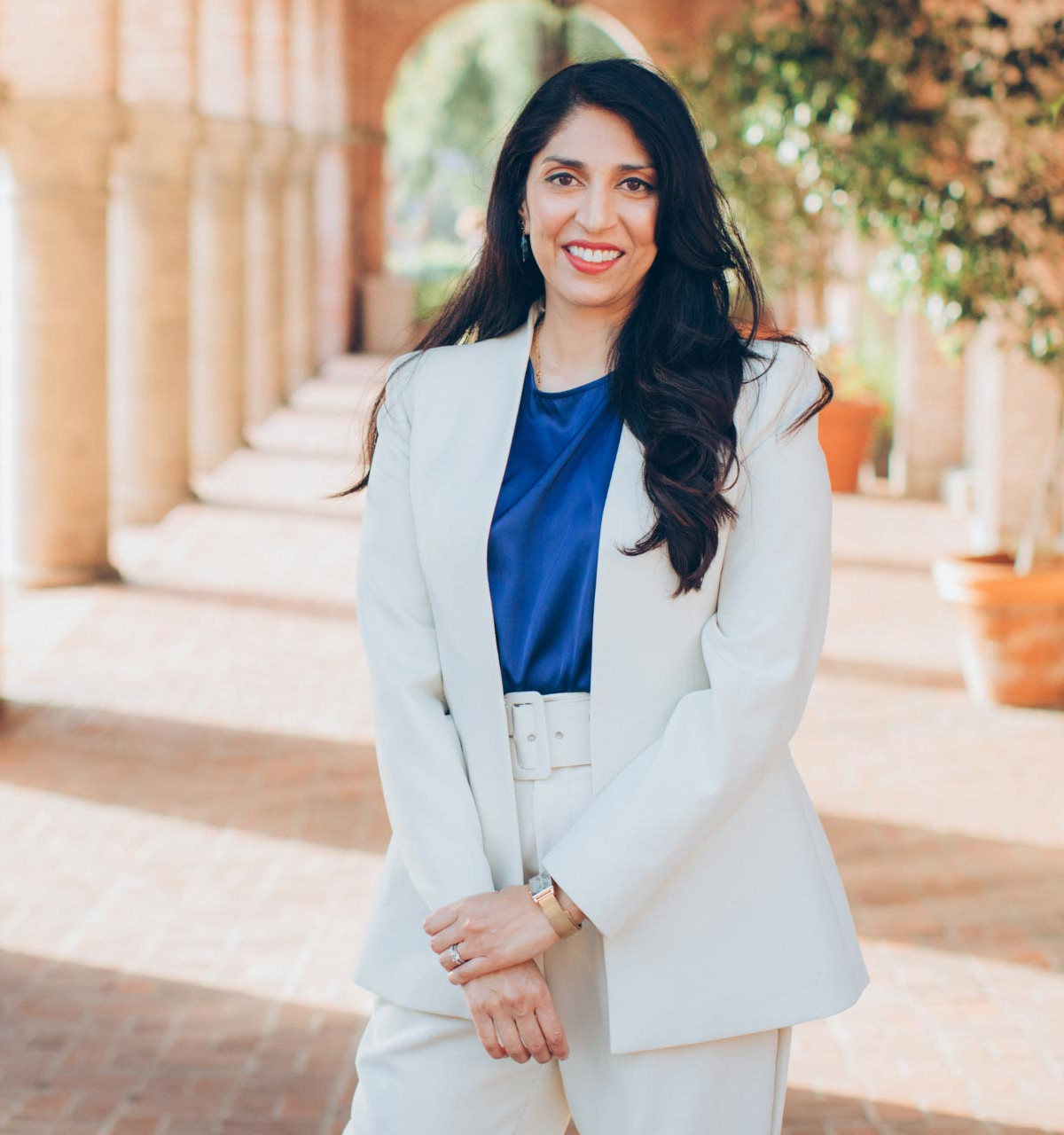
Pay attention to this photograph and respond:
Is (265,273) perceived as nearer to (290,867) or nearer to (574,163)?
(290,867)

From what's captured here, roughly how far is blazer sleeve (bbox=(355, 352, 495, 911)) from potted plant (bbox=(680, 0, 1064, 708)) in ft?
16.8

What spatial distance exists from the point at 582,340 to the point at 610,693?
46 centimetres

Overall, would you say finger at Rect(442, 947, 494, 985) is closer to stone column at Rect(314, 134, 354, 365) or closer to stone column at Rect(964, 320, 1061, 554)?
stone column at Rect(964, 320, 1061, 554)

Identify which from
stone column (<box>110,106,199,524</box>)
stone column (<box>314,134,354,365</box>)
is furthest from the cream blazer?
stone column (<box>314,134,354,365</box>)

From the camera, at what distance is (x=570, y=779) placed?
6.70 feet

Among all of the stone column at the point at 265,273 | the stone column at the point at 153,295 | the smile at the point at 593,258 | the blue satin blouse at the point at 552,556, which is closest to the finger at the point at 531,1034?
the blue satin blouse at the point at 552,556

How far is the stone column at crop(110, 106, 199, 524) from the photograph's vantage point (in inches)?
495

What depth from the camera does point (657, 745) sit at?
1.97 meters

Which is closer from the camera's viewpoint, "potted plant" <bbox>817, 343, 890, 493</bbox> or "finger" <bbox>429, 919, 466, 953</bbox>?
"finger" <bbox>429, 919, 466, 953</bbox>

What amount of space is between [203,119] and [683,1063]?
1160cm

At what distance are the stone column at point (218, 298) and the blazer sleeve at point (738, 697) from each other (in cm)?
1388

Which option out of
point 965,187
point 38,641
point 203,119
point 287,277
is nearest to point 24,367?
point 38,641

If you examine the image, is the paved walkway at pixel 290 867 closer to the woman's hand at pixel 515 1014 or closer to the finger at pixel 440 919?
the woman's hand at pixel 515 1014

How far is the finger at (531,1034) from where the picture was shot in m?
1.95
